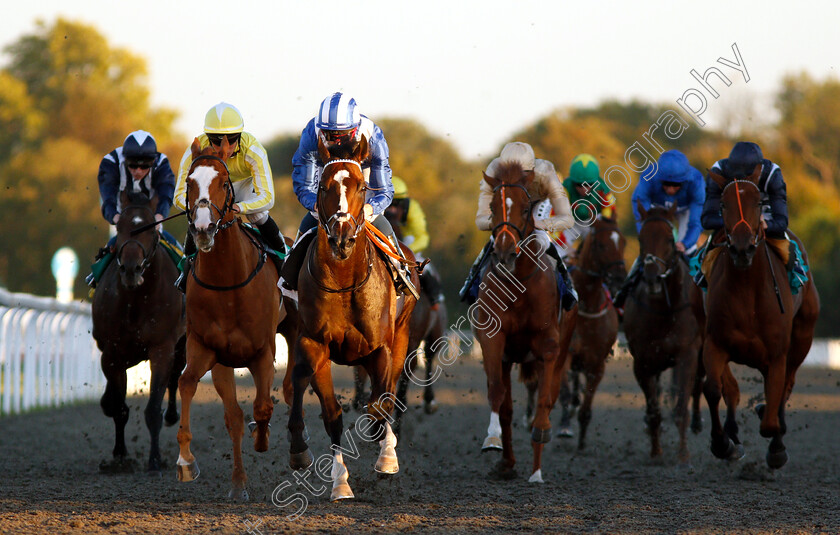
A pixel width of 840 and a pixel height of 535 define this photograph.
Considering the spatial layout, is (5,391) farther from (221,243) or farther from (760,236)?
(760,236)

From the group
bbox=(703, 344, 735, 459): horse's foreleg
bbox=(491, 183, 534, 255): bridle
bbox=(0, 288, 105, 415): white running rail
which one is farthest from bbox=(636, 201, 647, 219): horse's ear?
bbox=(0, 288, 105, 415): white running rail

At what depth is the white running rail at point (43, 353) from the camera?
1261 cm

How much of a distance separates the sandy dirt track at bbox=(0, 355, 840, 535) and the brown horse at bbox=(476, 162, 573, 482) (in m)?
0.40

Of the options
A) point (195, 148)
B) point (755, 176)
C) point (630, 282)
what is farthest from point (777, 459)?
point (195, 148)

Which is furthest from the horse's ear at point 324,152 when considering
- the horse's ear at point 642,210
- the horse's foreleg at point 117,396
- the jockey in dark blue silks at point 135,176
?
the horse's ear at point 642,210

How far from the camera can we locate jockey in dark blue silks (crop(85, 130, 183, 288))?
347 inches

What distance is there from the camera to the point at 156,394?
318 inches

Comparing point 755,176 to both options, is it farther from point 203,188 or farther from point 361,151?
point 203,188

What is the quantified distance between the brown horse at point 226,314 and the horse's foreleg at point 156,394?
2.59ft

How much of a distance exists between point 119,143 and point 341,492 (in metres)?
38.1

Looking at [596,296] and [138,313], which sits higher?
[596,296]

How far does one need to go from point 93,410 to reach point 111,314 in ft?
20.7

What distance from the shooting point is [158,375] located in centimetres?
820

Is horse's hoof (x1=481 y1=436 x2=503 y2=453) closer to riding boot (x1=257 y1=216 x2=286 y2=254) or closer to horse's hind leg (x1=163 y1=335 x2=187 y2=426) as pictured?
riding boot (x1=257 y1=216 x2=286 y2=254)
